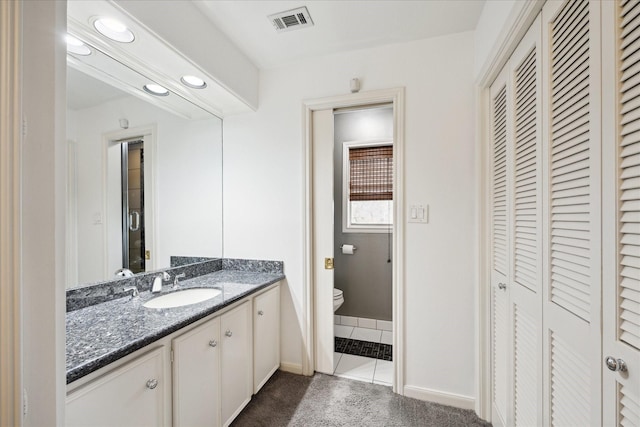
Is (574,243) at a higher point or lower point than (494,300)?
higher

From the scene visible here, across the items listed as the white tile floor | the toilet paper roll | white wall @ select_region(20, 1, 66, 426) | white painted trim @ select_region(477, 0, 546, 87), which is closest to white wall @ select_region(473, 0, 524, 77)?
white painted trim @ select_region(477, 0, 546, 87)

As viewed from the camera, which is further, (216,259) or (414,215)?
(216,259)

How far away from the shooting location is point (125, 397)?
1.01m

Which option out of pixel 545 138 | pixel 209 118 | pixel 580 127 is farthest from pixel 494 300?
pixel 209 118

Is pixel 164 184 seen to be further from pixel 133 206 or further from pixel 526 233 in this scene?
pixel 526 233

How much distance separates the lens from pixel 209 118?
89.1 inches

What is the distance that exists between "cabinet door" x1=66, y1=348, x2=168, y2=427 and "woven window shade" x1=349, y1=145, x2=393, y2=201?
2.38 meters

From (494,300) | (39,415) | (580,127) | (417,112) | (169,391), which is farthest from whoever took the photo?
(417,112)

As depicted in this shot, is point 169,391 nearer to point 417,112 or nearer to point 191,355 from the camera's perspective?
point 191,355

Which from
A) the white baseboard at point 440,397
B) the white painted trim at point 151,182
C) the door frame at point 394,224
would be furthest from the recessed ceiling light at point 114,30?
the white baseboard at point 440,397

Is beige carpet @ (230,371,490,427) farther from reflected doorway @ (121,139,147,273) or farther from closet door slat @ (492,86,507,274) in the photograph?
reflected doorway @ (121,139,147,273)

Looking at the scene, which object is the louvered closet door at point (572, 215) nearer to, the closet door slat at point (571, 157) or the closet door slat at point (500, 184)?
the closet door slat at point (571, 157)

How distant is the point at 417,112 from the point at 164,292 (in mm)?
2035

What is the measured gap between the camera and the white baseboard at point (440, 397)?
179 centimetres
